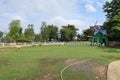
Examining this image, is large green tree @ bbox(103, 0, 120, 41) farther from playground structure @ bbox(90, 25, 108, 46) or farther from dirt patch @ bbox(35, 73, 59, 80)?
dirt patch @ bbox(35, 73, 59, 80)

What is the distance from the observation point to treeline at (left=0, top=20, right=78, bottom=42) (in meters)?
71.8

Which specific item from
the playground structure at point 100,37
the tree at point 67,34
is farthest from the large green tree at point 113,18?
the tree at point 67,34

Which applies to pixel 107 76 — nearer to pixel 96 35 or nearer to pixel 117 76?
pixel 117 76

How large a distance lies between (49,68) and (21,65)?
8.42ft

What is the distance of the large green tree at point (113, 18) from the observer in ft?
148

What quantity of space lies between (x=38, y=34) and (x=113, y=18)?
5195cm

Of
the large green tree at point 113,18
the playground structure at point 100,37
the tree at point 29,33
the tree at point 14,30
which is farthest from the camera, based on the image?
the tree at point 29,33

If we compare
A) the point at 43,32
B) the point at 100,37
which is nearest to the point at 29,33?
the point at 43,32

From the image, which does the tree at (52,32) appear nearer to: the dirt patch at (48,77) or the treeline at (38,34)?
the treeline at (38,34)

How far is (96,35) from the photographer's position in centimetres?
5938

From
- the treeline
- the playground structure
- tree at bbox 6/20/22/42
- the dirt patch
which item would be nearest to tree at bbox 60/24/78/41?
the treeline

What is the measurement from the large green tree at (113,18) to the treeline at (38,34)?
99.7 ft

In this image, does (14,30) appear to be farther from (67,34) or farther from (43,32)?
(67,34)

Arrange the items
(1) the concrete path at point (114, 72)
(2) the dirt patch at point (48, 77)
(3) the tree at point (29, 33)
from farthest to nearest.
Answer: (3) the tree at point (29, 33) < (1) the concrete path at point (114, 72) < (2) the dirt patch at point (48, 77)
